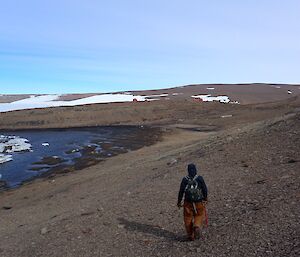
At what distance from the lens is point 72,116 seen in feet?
195

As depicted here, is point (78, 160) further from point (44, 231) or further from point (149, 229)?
point (149, 229)

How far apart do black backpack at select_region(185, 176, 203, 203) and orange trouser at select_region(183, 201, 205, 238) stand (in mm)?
108

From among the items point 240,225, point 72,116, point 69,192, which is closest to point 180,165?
point 69,192

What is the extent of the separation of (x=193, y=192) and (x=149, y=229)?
5.51 feet

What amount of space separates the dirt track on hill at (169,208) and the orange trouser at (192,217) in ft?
0.88

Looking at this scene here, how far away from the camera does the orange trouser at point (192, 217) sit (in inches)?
335

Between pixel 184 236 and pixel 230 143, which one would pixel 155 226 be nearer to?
pixel 184 236

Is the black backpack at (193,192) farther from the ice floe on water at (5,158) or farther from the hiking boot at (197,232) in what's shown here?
the ice floe on water at (5,158)

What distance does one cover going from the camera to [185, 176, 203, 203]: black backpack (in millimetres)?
8539

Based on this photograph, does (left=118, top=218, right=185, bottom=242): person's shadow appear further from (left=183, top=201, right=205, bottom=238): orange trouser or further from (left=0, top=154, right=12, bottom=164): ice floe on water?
(left=0, top=154, right=12, bottom=164): ice floe on water

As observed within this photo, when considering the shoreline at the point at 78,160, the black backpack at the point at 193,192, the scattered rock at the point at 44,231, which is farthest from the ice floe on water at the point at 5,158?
the black backpack at the point at 193,192

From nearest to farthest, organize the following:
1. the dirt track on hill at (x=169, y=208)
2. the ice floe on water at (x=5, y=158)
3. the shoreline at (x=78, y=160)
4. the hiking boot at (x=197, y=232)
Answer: the dirt track on hill at (x=169, y=208) → the hiking boot at (x=197, y=232) → the shoreline at (x=78, y=160) → the ice floe on water at (x=5, y=158)

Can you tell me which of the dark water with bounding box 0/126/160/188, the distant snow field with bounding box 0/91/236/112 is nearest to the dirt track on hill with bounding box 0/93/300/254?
the dark water with bounding box 0/126/160/188

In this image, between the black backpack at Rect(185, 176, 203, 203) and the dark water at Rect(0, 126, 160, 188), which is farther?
the dark water at Rect(0, 126, 160, 188)
